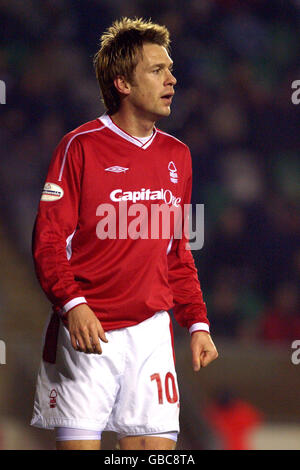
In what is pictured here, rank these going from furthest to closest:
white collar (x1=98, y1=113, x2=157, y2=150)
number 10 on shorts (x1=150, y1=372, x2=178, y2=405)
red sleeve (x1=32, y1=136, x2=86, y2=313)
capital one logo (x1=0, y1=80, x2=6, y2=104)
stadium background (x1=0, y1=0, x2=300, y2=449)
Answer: capital one logo (x1=0, y1=80, x2=6, y2=104), stadium background (x1=0, y1=0, x2=300, y2=449), white collar (x1=98, y1=113, x2=157, y2=150), number 10 on shorts (x1=150, y1=372, x2=178, y2=405), red sleeve (x1=32, y1=136, x2=86, y2=313)

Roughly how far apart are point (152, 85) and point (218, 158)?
2663mm

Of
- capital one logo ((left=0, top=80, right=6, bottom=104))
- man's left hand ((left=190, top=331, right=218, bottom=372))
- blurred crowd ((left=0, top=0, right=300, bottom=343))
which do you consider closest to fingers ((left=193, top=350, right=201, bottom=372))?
man's left hand ((left=190, top=331, right=218, bottom=372))

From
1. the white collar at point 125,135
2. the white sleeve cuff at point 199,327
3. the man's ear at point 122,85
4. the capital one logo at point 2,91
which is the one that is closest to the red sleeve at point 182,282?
the white sleeve cuff at point 199,327

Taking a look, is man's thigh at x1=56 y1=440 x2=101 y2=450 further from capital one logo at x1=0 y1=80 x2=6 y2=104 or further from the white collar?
capital one logo at x1=0 y1=80 x2=6 y2=104

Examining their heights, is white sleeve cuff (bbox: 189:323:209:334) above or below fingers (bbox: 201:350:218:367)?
above

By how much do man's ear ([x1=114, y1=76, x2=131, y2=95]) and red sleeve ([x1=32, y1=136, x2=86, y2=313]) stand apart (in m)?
0.24

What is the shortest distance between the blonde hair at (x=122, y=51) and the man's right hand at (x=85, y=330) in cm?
68

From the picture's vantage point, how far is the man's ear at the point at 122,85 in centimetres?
232

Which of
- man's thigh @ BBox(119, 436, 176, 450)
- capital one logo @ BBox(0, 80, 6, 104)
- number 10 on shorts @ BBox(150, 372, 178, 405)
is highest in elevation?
capital one logo @ BBox(0, 80, 6, 104)

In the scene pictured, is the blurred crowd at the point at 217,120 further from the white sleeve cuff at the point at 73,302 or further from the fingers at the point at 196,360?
the white sleeve cuff at the point at 73,302

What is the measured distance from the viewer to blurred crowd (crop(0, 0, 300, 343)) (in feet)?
15.4

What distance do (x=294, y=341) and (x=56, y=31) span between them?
2397mm
